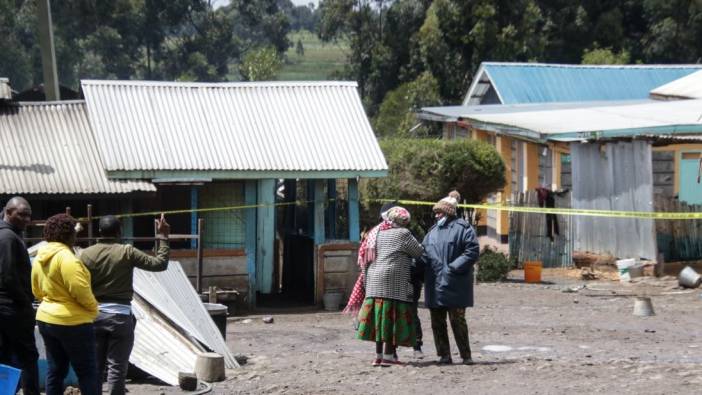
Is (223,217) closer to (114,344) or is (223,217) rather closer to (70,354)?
(114,344)

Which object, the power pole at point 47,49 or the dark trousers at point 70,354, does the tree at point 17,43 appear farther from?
the dark trousers at point 70,354

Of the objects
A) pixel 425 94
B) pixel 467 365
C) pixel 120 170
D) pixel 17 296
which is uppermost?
pixel 425 94

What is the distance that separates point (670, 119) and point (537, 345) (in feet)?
34.7

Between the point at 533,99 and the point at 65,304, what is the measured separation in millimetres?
26016

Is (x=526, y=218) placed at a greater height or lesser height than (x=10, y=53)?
lesser

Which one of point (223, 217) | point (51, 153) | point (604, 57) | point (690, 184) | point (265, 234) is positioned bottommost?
point (265, 234)

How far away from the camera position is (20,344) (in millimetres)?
9305

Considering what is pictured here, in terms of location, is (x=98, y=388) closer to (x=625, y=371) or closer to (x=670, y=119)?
(x=625, y=371)

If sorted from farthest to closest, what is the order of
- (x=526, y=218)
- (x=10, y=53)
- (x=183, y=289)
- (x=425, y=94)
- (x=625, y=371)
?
(x=10, y=53), (x=425, y=94), (x=526, y=218), (x=183, y=289), (x=625, y=371)

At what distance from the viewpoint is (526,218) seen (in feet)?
74.8

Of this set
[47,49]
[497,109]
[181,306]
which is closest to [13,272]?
[181,306]

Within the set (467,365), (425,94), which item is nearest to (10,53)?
(425,94)

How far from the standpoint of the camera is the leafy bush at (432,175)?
22.6 m

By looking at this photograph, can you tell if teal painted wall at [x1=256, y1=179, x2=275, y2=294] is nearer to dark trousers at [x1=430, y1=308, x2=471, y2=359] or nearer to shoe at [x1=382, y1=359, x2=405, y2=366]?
shoe at [x1=382, y1=359, x2=405, y2=366]
